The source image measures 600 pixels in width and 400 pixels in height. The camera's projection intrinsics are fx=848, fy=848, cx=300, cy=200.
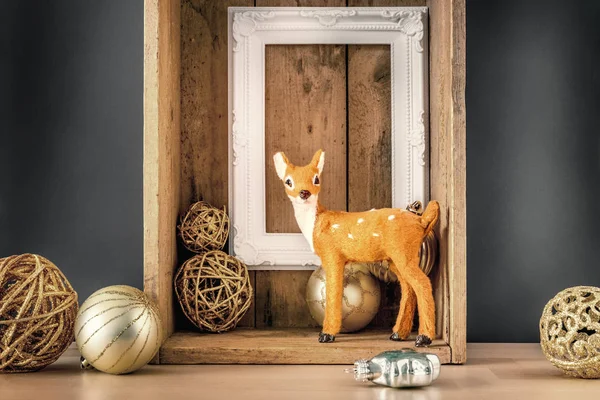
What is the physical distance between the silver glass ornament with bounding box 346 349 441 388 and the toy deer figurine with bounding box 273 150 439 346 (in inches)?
10.4

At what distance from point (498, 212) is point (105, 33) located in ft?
3.55

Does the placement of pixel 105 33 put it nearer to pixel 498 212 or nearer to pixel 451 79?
pixel 451 79

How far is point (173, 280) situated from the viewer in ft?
6.47

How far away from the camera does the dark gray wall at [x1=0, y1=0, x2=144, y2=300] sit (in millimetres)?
2125

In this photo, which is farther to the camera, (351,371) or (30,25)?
(30,25)

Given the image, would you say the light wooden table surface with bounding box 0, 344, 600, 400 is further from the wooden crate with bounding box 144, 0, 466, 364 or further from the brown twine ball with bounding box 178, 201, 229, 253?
the brown twine ball with bounding box 178, 201, 229, 253

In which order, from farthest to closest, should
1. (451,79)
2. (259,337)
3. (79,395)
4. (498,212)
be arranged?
(498,212)
(259,337)
(451,79)
(79,395)

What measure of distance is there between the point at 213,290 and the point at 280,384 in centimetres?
43

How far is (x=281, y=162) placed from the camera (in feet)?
6.36

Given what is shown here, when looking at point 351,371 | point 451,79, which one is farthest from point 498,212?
point 351,371

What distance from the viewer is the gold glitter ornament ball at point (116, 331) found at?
5.28 ft

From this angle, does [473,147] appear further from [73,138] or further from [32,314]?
[32,314]

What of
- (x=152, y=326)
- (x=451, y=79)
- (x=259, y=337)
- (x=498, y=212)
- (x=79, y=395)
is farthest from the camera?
(x=498, y=212)

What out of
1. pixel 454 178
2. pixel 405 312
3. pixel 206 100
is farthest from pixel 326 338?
pixel 206 100
